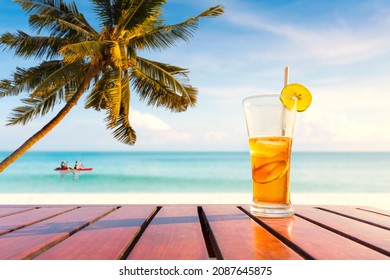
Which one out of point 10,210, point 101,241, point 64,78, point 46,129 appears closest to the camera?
point 101,241

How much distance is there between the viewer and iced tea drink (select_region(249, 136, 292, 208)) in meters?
1.13

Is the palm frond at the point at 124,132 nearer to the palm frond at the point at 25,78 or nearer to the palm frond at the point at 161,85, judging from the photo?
the palm frond at the point at 161,85

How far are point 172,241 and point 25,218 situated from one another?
0.56 metres

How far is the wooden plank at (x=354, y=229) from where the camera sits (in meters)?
0.76

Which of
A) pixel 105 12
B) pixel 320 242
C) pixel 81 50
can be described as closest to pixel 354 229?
pixel 320 242

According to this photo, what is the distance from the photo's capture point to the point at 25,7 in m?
7.07

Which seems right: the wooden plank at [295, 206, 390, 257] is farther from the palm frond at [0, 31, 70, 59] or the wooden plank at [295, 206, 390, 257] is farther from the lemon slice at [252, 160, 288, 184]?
the palm frond at [0, 31, 70, 59]

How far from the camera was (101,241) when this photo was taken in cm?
75

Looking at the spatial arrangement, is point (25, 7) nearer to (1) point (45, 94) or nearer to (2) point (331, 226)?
(1) point (45, 94)

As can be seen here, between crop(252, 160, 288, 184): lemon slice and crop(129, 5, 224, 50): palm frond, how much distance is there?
20.0 feet

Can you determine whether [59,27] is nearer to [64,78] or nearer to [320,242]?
[64,78]

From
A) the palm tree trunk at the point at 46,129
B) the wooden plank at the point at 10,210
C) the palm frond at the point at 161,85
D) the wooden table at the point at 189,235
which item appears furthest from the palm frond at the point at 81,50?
the wooden table at the point at 189,235
